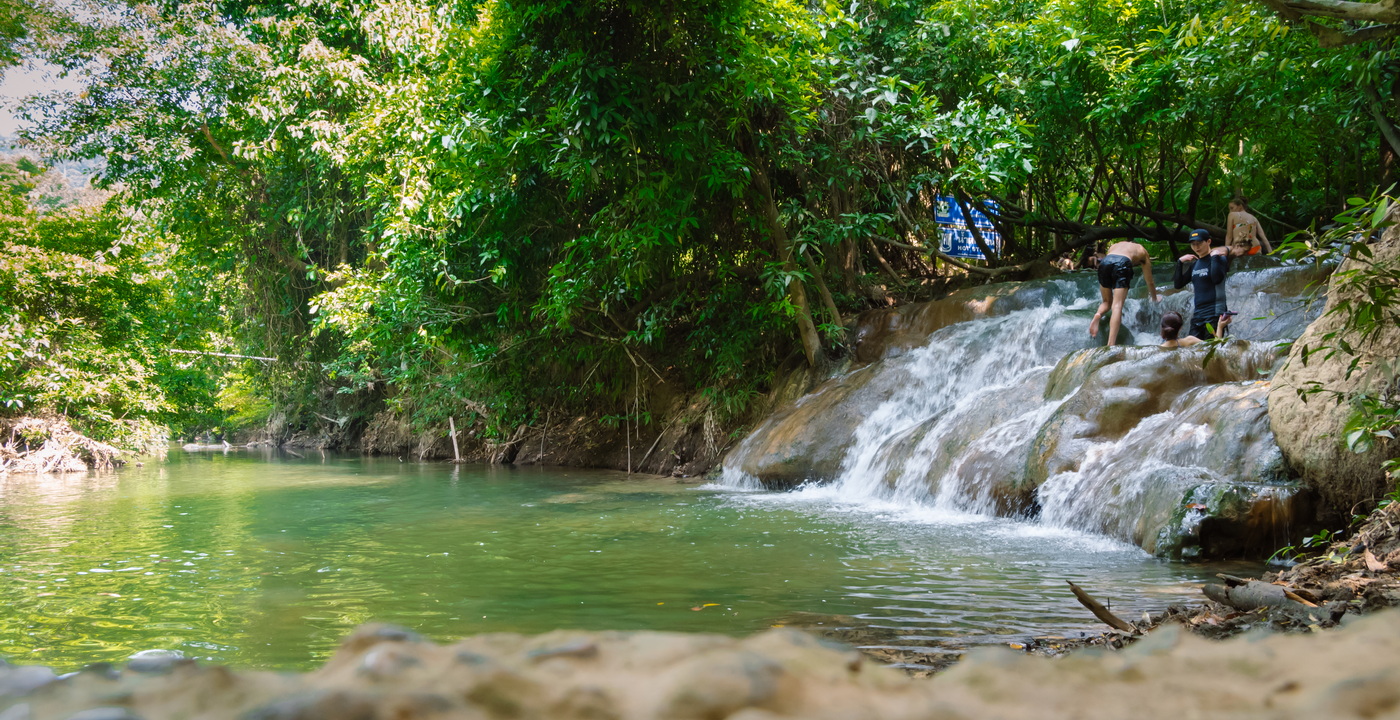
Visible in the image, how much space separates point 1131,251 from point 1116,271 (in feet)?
2.42

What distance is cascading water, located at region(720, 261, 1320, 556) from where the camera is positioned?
6.51 metres

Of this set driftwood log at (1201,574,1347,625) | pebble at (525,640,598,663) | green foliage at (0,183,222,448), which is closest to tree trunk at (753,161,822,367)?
driftwood log at (1201,574,1347,625)

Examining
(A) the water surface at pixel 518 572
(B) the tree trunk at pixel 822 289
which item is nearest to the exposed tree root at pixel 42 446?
(A) the water surface at pixel 518 572

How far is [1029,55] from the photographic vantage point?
13586mm

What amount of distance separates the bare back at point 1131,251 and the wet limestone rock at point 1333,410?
4.71m

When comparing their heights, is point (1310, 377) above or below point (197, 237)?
below

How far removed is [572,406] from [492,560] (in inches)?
426

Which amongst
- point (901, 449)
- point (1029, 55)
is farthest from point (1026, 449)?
point (1029, 55)

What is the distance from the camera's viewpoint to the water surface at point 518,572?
14.5 feet

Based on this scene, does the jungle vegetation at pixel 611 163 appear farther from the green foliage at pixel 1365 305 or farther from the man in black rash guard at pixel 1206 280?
the green foliage at pixel 1365 305

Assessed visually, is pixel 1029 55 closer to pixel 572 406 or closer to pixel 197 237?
pixel 572 406

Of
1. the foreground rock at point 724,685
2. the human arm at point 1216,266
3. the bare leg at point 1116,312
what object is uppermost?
the human arm at point 1216,266

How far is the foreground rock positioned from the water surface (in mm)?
3030

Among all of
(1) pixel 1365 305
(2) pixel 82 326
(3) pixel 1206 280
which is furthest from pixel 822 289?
(2) pixel 82 326
